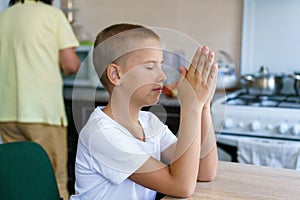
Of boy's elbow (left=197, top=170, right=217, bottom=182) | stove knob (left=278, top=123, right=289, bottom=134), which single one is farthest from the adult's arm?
boy's elbow (left=197, top=170, right=217, bottom=182)

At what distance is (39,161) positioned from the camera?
1.37 metres

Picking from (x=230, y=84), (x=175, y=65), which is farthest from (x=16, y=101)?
(x=175, y=65)

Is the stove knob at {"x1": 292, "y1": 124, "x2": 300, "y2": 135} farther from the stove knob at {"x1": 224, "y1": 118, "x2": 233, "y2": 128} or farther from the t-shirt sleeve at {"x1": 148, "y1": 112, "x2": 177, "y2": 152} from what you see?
the t-shirt sleeve at {"x1": 148, "y1": 112, "x2": 177, "y2": 152}

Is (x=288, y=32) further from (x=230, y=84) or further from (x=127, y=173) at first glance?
(x=127, y=173)

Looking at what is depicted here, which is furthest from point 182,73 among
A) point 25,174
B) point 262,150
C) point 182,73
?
point 262,150

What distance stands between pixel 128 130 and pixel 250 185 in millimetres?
335

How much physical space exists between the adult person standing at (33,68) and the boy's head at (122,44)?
4.03ft

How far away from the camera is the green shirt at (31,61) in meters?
2.10

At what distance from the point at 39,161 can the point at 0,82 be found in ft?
3.24

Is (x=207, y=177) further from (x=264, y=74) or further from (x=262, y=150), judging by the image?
(x=264, y=74)

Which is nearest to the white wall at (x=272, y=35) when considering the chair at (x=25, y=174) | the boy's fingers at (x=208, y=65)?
the chair at (x=25, y=174)

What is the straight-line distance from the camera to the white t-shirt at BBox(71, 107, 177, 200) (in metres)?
0.94

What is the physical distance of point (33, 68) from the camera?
7.03 ft

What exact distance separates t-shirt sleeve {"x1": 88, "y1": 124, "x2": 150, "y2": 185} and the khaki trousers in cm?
133
